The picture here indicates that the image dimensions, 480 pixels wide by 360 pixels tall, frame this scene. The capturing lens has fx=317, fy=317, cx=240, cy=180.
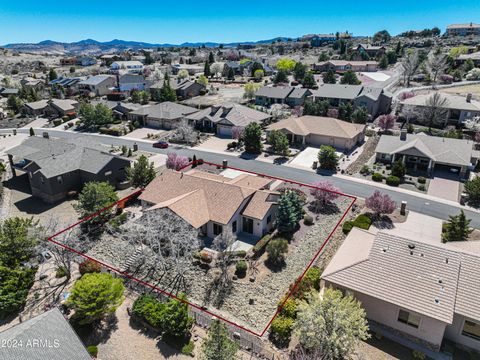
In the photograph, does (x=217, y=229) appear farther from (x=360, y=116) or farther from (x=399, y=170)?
(x=360, y=116)

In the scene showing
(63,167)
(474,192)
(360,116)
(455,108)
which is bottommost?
(474,192)

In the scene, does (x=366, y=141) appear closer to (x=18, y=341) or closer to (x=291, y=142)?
(x=291, y=142)

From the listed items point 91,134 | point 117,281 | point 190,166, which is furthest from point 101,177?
point 91,134

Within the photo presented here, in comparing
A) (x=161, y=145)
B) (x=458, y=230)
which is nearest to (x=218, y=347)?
(x=458, y=230)

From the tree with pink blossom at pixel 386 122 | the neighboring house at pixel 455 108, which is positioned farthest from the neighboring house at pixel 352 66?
the tree with pink blossom at pixel 386 122

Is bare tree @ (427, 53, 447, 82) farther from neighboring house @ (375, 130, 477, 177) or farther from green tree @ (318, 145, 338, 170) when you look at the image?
green tree @ (318, 145, 338, 170)

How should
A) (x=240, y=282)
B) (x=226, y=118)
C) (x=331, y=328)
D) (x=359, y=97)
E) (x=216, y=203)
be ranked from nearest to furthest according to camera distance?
(x=331, y=328), (x=240, y=282), (x=216, y=203), (x=226, y=118), (x=359, y=97)

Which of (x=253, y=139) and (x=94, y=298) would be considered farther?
(x=253, y=139)
